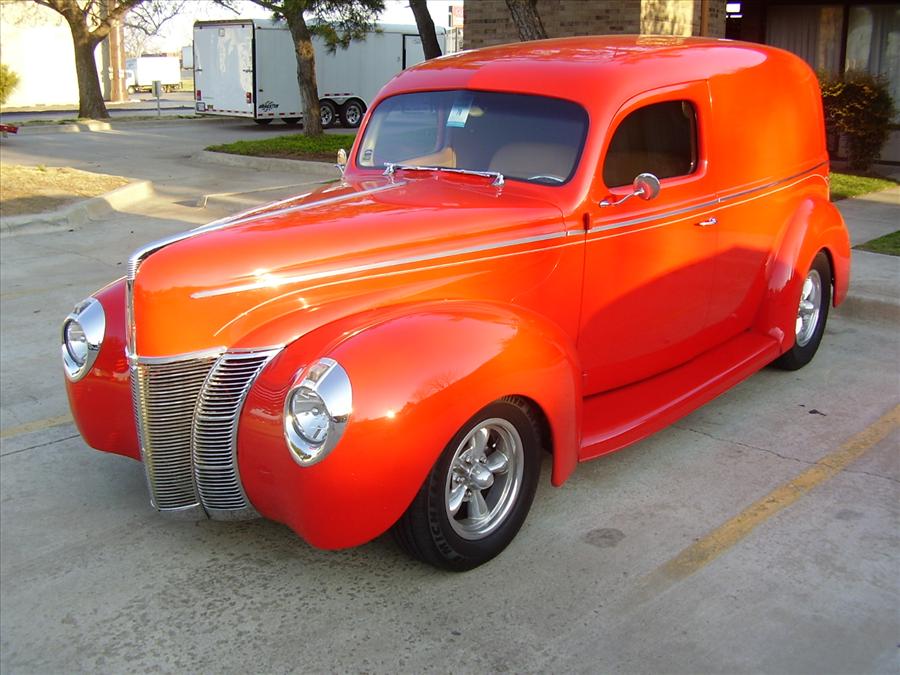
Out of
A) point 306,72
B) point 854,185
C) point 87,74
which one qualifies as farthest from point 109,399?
point 87,74

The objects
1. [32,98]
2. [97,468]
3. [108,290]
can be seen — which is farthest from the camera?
[32,98]

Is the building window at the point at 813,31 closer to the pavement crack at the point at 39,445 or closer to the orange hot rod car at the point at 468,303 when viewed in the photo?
the orange hot rod car at the point at 468,303

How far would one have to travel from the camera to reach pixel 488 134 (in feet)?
15.0

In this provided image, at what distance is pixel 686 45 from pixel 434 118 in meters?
1.51

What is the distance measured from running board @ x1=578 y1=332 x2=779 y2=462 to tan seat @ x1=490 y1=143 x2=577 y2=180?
110cm

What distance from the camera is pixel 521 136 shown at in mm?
4469

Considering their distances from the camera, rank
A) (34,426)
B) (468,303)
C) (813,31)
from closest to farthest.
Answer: (468,303) → (34,426) → (813,31)

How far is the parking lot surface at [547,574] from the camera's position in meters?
3.18

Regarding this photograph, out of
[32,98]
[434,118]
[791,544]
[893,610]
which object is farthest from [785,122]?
[32,98]

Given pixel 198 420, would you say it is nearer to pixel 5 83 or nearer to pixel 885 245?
pixel 885 245

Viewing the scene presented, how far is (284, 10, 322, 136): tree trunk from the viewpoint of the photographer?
709 inches

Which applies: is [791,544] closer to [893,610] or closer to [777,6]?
[893,610]

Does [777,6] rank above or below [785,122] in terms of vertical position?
above

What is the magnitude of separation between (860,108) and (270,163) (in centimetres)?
939
